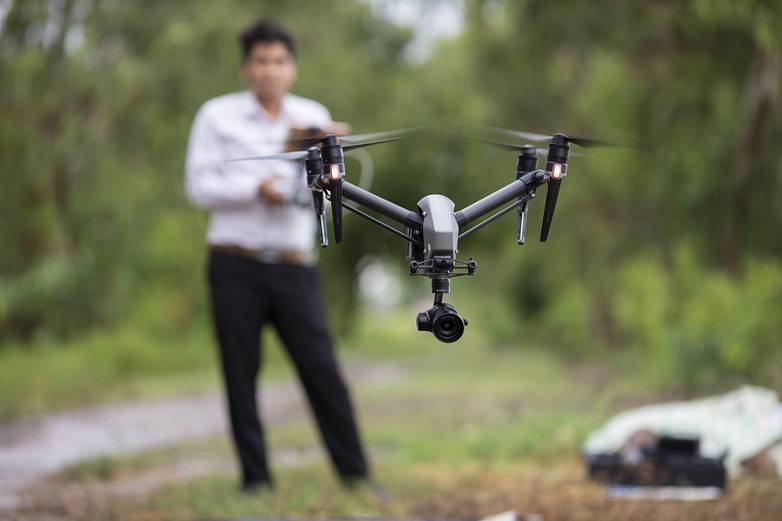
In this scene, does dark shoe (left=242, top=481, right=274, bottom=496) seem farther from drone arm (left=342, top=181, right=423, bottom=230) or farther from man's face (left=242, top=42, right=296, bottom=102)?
drone arm (left=342, top=181, right=423, bottom=230)

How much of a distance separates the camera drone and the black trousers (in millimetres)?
2412

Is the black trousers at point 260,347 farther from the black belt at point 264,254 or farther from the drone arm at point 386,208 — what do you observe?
the drone arm at point 386,208

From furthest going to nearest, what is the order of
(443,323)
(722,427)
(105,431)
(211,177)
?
(105,431), (722,427), (211,177), (443,323)

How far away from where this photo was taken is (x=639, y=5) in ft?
26.7

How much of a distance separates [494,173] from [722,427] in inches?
353

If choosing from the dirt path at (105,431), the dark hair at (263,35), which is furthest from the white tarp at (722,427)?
the dirt path at (105,431)

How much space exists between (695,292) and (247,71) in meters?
6.53

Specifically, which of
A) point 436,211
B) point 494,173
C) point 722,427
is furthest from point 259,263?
point 494,173

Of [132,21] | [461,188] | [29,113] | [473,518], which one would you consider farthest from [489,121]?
[473,518]

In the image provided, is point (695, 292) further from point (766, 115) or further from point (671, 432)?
point (671, 432)

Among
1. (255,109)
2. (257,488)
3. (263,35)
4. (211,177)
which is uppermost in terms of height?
(263,35)

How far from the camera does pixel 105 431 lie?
884cm

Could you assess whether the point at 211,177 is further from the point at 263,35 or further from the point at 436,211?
the point at 436,211

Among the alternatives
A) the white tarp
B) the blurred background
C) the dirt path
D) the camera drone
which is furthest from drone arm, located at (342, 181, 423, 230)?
the blurred background
